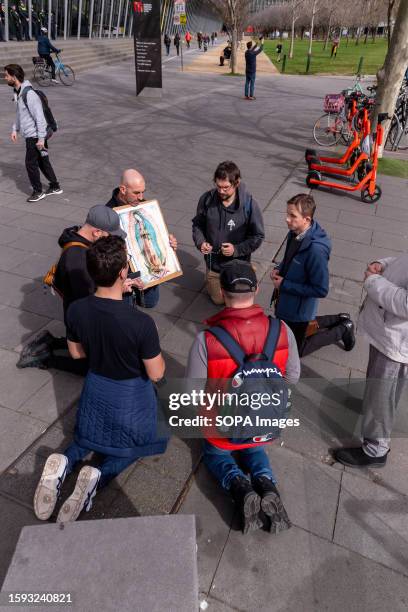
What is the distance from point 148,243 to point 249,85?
1693cm

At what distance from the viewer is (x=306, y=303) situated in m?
3.79

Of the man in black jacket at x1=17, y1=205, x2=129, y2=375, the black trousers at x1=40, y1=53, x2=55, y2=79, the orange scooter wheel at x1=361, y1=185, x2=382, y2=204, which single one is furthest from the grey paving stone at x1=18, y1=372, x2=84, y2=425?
the black trousers at x1=40, y1=53, x2=55, y2=79

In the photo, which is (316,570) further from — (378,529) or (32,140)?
(32,140)

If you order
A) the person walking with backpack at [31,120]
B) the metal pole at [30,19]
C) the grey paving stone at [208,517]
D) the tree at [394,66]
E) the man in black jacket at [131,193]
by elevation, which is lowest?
the grey paving stone at [208,517]

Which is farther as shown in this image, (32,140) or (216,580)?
(32,140)

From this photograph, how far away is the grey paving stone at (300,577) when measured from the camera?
234 centimetres

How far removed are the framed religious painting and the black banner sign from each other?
13958mm

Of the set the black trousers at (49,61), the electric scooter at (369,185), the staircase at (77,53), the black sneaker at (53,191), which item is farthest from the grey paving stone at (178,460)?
the staircase at (77,53)

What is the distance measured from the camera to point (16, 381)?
3.79 meters

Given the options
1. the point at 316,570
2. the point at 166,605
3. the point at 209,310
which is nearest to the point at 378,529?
the point at 316,570

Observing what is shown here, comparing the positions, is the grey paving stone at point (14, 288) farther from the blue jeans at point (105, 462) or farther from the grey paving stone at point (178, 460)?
the grey paving stone at point (178, 460)

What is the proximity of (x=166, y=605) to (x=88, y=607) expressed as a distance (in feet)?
0.86

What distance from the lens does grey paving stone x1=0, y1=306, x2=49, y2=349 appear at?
169 inches

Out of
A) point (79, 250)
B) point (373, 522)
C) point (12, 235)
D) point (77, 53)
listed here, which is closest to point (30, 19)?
point (77, 53)
